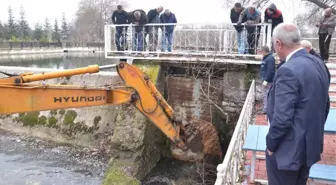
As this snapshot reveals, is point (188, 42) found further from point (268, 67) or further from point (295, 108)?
point (295, 108)

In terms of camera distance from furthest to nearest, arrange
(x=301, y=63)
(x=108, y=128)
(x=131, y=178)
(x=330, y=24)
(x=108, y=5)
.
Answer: (x=108, y=5) → (x=108, y=128) → (x=330, y=24) → (x=131, y=178) → (x=301, y=63)

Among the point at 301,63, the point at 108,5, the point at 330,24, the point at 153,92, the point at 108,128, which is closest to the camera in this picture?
the point at 301,63

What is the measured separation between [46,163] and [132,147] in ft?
9.34

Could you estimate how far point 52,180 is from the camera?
8.25m

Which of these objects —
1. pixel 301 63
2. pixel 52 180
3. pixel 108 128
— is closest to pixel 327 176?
pixel 301 63

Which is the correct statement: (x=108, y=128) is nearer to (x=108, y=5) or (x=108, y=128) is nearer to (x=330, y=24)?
(x=330, y=24)

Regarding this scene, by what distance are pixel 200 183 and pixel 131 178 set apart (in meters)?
1.87

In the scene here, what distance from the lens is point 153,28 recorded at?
33.2ft

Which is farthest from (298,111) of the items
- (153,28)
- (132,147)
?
(153,28)

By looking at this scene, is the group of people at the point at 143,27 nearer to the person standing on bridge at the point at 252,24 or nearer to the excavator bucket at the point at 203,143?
the person standing on bridge at the point at 252,24

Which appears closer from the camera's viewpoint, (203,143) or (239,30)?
(239,30)

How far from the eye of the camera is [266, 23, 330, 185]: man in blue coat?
226 cm

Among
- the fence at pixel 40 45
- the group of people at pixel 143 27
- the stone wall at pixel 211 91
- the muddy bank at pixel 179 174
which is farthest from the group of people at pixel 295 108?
the fence at pixel 40 45

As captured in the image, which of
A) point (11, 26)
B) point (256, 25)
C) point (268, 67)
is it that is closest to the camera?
point (268, 67)
